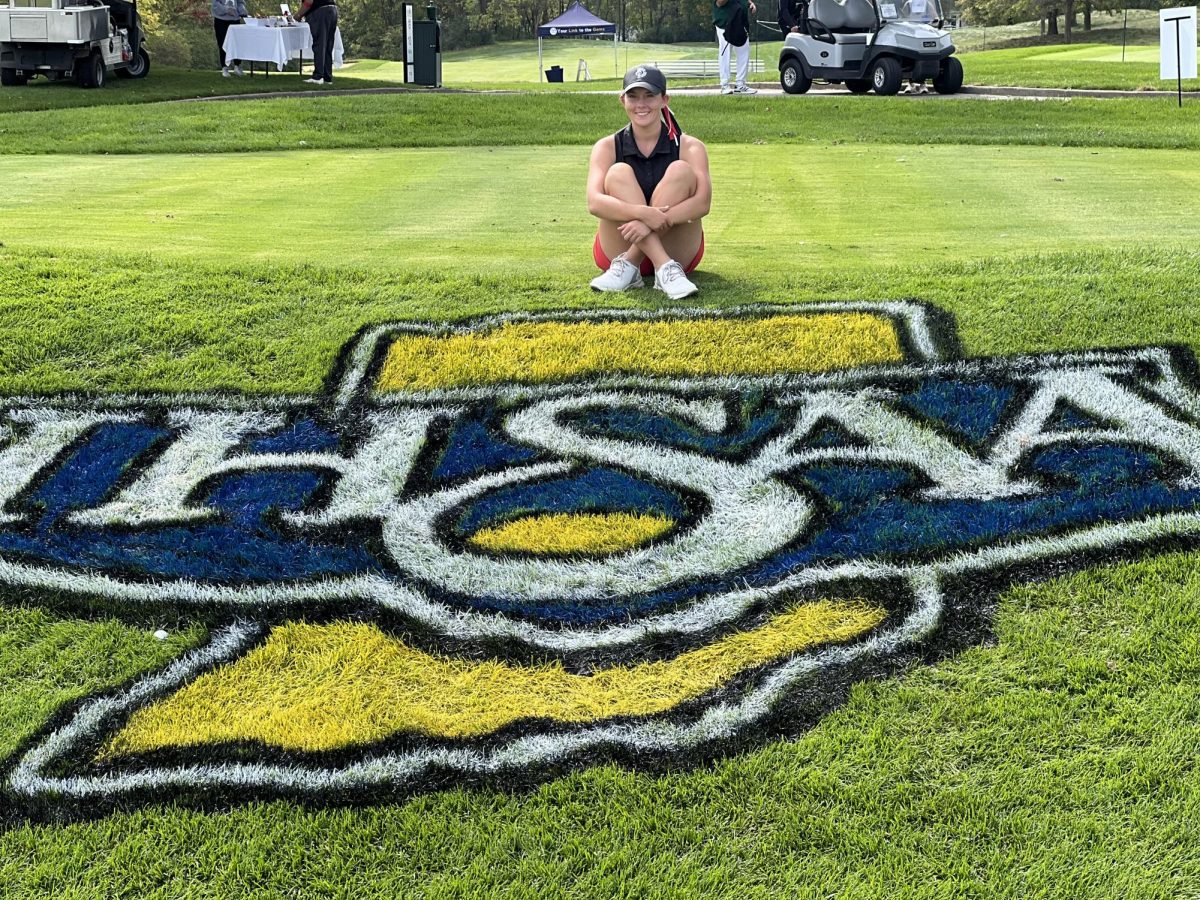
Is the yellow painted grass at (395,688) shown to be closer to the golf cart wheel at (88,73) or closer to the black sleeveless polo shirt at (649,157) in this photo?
the black sleeveless polo shirt at (649,157)

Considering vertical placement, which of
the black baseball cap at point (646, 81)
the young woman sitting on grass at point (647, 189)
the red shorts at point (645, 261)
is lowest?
the red shorts at point (645, 261)

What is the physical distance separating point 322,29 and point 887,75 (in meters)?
11.3

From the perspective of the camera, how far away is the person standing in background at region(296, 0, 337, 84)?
23.7 meters

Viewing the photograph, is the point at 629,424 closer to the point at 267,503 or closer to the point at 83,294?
the point at 267,503

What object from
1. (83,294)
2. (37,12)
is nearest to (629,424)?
(83,294)

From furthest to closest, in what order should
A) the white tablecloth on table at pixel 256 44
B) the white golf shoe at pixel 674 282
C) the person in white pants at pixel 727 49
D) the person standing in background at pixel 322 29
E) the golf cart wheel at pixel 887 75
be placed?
the white tablecloth on table at pixel 256 44, the person standing in background at pixel 322 29, the golf cart wheel at pixel 887 75, the person in white pants at pixel 727 49, the white golf shoe at pixel 674 282

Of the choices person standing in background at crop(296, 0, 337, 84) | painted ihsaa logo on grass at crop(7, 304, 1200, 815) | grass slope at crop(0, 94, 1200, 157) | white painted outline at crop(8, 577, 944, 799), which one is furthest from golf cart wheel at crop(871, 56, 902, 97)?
white painted outline at crop(8, 577, 944, 799)

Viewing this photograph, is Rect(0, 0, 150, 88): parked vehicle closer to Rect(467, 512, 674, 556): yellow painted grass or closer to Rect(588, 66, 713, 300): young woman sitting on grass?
Rect(588, 66, 713, 300): young woman sitting on grass

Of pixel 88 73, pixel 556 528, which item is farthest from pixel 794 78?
pixel 556 528

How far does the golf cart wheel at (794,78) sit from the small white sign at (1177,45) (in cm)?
731

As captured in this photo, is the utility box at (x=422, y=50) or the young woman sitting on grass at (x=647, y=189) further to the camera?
the utility box at (x=422, y=50)

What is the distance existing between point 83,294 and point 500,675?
12.8 feet

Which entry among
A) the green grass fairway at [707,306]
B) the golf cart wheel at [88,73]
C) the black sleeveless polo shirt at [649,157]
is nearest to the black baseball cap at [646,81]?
the black sleeveless polo shirt at [649,157]

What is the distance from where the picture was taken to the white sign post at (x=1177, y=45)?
15289mm
